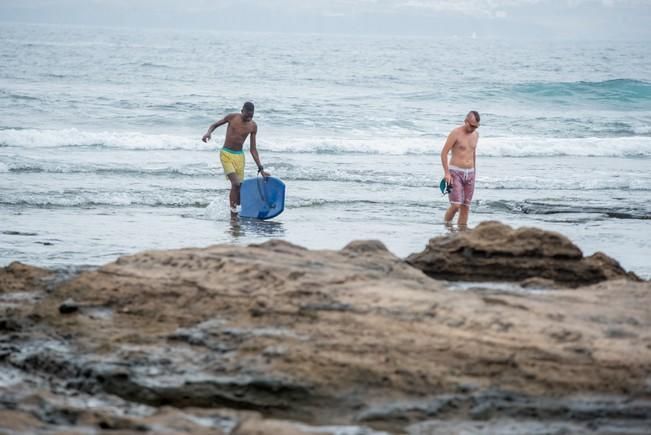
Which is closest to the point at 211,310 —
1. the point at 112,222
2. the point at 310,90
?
the point at 112,222

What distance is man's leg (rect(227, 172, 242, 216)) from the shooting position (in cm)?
1201

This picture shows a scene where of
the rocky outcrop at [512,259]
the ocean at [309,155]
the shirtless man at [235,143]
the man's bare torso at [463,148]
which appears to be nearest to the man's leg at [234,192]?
the shirtless man at [235,143]

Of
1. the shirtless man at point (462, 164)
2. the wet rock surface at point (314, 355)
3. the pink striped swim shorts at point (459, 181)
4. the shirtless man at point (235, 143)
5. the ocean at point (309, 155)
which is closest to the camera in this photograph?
the wet rock surface at point (314, 355)

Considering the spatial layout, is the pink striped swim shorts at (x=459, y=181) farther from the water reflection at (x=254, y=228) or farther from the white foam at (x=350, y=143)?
the white foam at (x=350, y=143)

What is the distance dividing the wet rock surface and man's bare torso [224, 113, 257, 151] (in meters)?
6.27

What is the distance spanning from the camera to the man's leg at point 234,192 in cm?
1201

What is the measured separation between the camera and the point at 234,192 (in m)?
12.1

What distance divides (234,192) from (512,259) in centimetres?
617

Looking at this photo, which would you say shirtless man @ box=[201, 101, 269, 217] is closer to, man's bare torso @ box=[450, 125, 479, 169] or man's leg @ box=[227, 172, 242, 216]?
man's leg @ box=[227, 172, 242, 216]

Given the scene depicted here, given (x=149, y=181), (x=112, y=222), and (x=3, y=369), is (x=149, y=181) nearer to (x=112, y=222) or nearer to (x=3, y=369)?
(x=112, y=222)

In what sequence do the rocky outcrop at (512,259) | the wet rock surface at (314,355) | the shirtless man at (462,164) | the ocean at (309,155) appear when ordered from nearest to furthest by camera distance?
1. the wet rock surface at (314,355)
2. the rocky outcrop at (512,259)
3. the shirtless man at (462,164)
4. the ocean at (309,155)

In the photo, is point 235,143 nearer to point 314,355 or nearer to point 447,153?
point 447,153

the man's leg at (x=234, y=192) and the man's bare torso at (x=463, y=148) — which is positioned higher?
the man's bare torso at (x=463, y=148)

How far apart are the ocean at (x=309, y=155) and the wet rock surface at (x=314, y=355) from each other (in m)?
2.00
